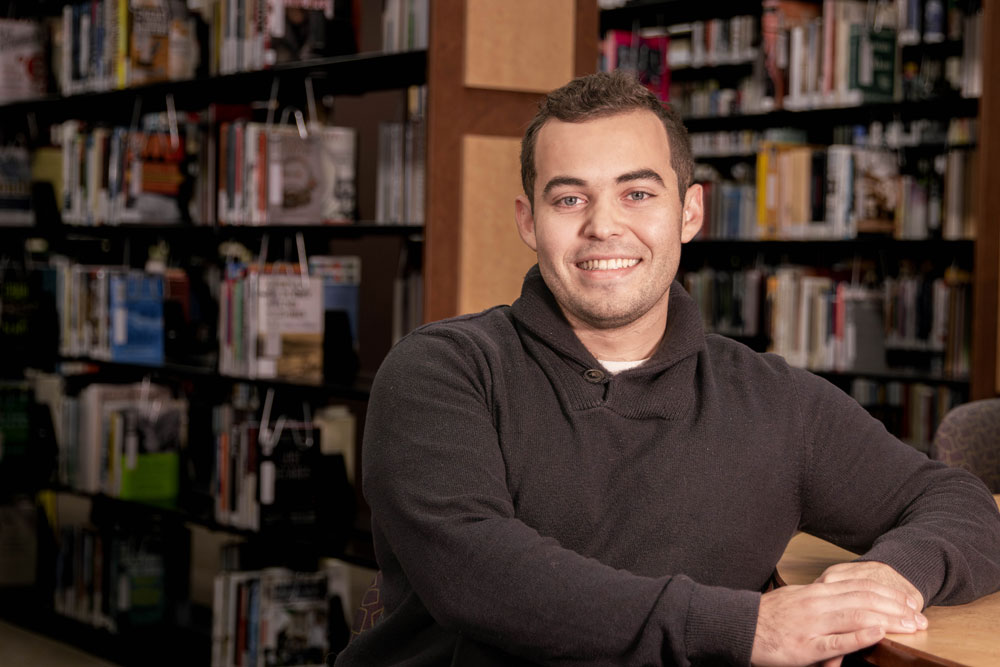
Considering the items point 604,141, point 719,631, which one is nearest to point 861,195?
point 604,141

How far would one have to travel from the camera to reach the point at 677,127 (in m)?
1.65

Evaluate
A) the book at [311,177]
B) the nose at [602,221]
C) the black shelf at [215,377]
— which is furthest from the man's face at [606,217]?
the book at [311,177]

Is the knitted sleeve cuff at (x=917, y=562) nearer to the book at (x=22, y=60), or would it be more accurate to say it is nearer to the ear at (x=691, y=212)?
the ear at (x=691, y=212)

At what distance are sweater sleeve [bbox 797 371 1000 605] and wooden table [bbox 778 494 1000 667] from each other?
0.08 metres

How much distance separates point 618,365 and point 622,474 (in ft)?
0.58

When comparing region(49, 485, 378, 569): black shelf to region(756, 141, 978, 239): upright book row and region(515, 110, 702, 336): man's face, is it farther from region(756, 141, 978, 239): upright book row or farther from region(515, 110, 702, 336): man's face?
region(756, 141, 978, 239): upright book row

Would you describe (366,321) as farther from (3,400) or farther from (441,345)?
(441,345)

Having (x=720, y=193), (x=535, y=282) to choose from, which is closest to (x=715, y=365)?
(x=535, y=282)

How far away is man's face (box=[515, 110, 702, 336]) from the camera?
60.7 inches

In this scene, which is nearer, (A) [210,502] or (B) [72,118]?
(A) [210,502]

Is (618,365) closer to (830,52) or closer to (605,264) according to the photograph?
(605,264)

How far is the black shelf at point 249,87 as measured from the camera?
3.28 m

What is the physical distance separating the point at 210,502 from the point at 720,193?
236cm

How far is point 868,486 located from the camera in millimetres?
1559
